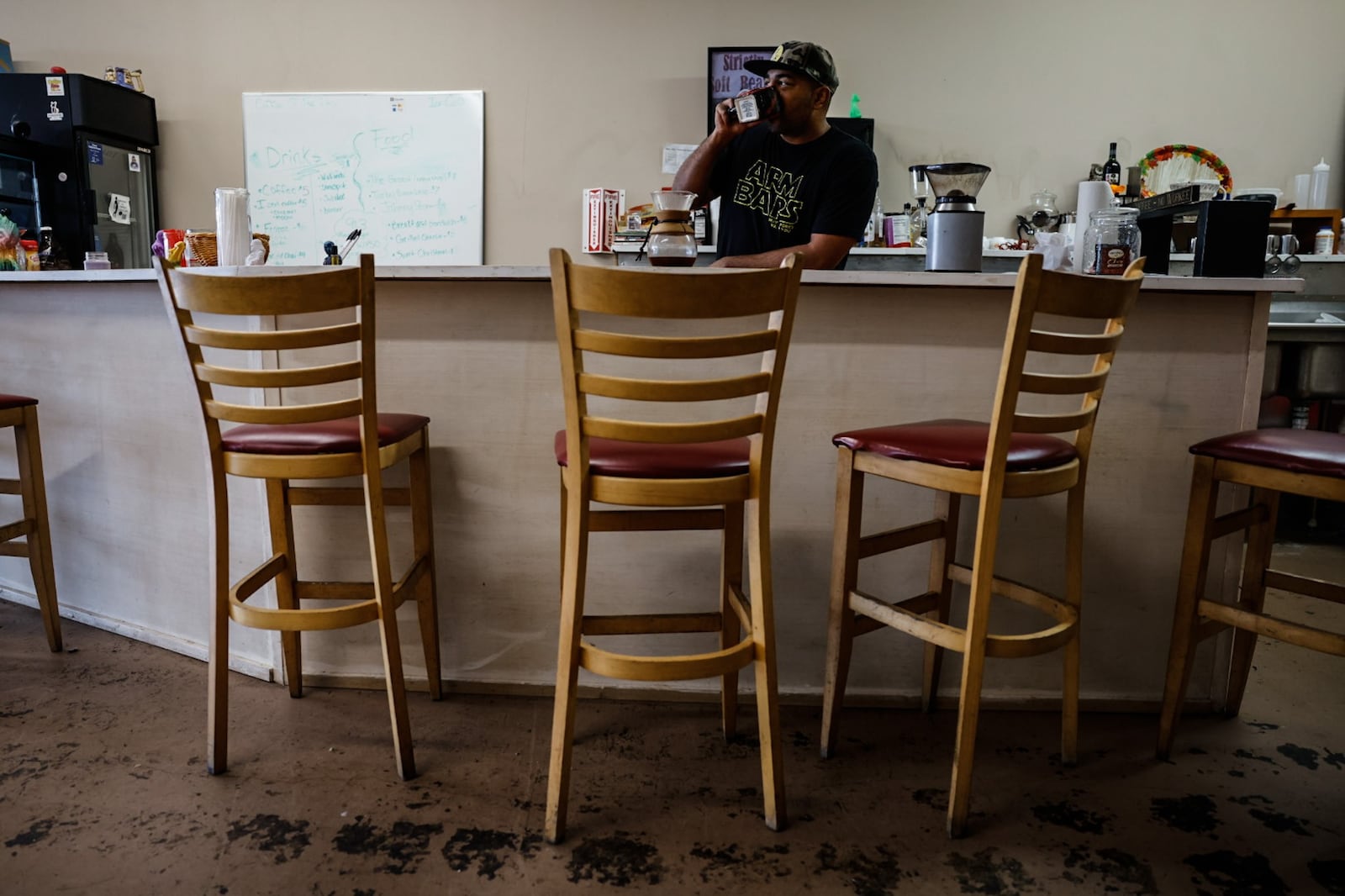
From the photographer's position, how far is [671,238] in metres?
2.01

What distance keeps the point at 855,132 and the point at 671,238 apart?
264 centimetres

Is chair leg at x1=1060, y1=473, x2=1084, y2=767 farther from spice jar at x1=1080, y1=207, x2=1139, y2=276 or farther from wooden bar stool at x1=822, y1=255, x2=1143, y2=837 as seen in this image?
spice jar at x1=1080, y1=207, x2=1139, y2=276

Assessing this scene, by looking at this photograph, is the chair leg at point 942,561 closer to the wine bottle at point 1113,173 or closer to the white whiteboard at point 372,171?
the wine bottle at point 1113,173

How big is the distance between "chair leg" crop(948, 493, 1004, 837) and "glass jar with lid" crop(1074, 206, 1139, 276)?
861 millimetres

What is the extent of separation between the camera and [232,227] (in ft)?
6.96

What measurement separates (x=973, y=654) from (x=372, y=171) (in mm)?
3991

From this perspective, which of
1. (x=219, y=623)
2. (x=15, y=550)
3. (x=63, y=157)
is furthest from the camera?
(x=63, y=157)

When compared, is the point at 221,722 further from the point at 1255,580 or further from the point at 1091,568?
the point at 1255,580

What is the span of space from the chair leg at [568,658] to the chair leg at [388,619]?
1.25 feet

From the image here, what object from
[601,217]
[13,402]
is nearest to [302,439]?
[13,402]

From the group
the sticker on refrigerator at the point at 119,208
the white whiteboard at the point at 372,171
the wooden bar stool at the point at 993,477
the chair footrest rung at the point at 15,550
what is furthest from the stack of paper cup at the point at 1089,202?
the sticker on refrigerator at the point at 119,208

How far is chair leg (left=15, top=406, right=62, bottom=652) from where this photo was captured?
2.38 m

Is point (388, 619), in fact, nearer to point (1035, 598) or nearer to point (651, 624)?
point (651, 624)

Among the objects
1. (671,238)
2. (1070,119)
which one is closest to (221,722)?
(671,238)
